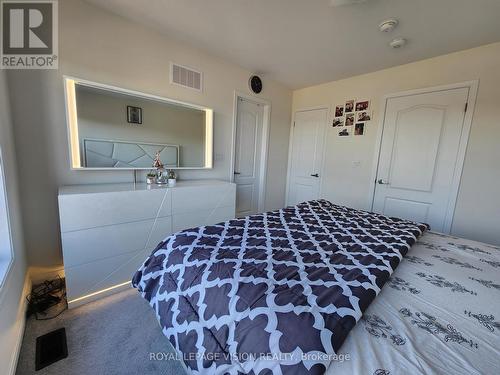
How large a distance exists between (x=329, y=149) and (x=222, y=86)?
1849mm

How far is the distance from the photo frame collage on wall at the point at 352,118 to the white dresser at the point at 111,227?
91.9 inches

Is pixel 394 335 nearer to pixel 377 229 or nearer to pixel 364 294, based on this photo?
pixel 364 294

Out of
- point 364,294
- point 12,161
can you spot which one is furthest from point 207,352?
point 12,161

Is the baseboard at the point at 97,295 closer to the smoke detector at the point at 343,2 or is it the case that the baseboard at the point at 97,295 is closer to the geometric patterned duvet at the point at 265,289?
the geometric patterned duvet at the point at 265,289

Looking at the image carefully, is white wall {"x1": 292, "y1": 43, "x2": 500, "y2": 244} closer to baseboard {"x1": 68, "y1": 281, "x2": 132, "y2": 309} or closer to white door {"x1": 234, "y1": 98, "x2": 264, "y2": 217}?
white door {"x1": 234, "y1": 98, "x2": 264, "y2": 217}

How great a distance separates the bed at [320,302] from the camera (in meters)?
0.65

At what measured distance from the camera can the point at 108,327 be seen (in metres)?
1.51

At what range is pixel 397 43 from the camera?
6.93 feet

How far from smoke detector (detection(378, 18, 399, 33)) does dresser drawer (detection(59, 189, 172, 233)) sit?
7.93ft

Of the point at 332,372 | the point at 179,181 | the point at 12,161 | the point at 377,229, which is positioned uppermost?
the point at 12,161

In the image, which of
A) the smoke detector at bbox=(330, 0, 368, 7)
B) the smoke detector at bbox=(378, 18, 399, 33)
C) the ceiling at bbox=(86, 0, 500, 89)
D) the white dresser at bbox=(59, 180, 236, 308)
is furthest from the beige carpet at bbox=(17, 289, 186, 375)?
the smoke detector at bbox=(378, 18, 399, 33)

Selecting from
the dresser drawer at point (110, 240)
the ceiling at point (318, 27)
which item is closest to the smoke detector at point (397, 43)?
the ceiling at point (318, 27)

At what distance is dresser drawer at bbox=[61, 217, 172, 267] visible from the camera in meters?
1.60

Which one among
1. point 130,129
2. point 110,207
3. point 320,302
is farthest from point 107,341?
point 130,129
